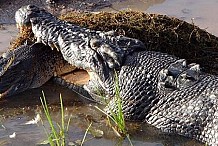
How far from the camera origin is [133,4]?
25.1ft

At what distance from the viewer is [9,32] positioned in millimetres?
6449

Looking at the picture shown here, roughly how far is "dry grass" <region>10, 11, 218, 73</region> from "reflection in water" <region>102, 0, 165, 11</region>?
7.00ft

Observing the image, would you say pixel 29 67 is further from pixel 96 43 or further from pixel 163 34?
pixel 163 34

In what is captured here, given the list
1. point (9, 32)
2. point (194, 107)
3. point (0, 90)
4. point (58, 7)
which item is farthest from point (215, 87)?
point (58, 7)

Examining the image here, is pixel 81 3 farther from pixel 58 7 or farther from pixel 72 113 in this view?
pixel 72 113

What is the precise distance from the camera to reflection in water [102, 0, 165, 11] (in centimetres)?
746

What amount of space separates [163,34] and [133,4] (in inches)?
104

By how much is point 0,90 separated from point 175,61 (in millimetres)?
1594

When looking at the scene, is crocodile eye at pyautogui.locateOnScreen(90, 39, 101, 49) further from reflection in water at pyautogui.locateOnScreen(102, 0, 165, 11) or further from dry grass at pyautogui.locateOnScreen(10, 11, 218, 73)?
reflection in water at pyautogui.locateOnScreen(102, 0, 165, 11)

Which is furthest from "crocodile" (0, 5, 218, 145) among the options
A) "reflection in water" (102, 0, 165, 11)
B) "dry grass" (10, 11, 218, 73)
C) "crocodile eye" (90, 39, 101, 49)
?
"reflection in water" (102, 0, 165, 11)

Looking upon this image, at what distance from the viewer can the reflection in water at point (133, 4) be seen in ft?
24.5

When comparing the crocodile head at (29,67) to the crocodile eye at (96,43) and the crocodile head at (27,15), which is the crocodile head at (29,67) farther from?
the crocodile eye at (96,43)

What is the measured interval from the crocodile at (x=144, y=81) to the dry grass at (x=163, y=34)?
23.0 inches

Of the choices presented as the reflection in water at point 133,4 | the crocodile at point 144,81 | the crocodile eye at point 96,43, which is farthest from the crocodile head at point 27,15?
the reflection in water at point 133,4
